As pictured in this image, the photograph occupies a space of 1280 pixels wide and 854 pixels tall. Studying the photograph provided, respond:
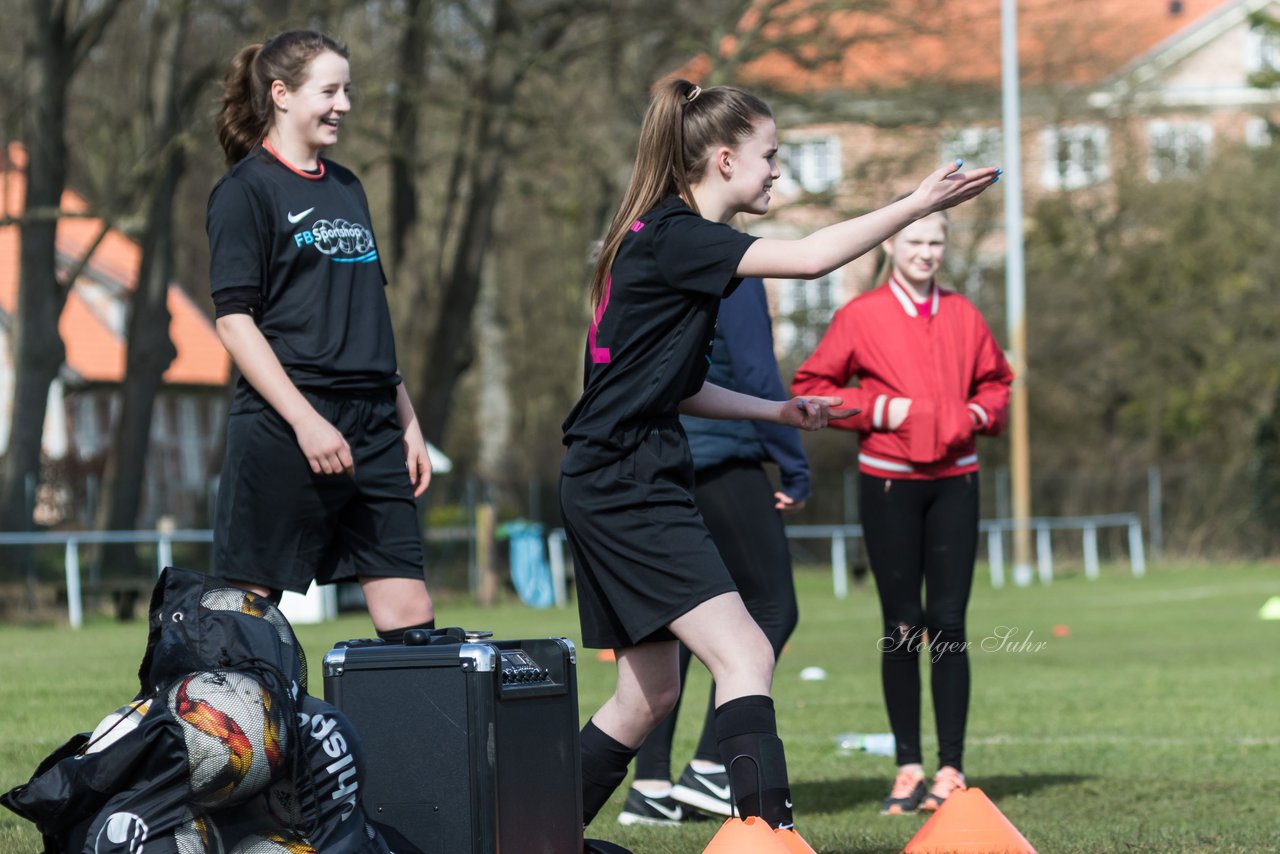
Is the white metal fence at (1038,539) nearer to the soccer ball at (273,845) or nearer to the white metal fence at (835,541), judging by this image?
the white metal fence at (835,541)

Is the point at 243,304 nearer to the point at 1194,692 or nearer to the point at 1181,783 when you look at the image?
the point at 1181,783

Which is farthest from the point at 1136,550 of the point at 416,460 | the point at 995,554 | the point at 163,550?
the point at 416,460

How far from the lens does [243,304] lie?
5.23 meters

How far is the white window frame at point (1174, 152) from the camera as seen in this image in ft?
137

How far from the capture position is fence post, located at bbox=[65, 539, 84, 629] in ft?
64.3

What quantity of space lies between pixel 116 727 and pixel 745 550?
2838 mm

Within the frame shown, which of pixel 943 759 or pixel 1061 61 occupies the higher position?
pixel 1061 61

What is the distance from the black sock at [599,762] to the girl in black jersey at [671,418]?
0.27 metres

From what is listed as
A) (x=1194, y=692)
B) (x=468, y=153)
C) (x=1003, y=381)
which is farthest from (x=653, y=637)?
(x=468, y=153)

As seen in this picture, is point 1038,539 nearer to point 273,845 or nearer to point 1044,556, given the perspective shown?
point 1044,556

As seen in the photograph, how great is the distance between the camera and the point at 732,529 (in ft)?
21.5

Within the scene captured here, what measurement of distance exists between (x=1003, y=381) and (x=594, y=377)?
2.93 m

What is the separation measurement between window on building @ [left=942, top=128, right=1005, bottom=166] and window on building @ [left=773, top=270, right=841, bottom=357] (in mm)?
2770

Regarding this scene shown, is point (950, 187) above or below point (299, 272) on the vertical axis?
above
